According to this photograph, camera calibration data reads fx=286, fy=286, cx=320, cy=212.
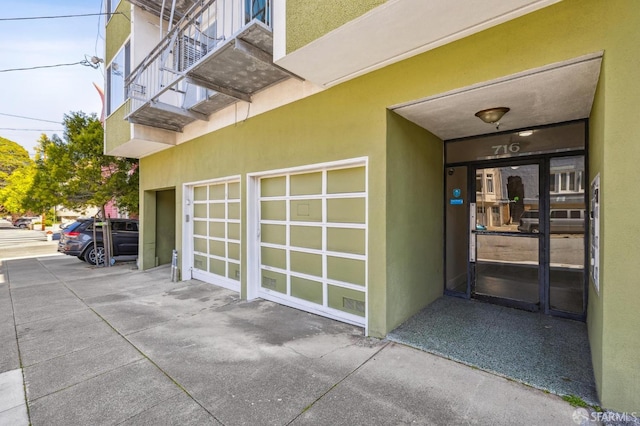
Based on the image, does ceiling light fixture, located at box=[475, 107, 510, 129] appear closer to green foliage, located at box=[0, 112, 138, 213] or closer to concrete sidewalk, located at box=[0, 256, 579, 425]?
concrete sidewalk, located at box=[0, 256, 579, 425]

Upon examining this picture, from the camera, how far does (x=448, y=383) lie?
2.72 m

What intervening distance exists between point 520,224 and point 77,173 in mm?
11454

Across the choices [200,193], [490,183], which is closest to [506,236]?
[490,183]

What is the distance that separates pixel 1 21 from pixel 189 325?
9306mm

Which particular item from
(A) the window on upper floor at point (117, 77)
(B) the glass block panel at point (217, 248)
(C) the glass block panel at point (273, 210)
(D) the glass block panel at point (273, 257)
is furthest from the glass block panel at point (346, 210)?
(A) the window on upper floor at point (117, 77)

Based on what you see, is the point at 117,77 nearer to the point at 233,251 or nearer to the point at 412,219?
the point at 233,251

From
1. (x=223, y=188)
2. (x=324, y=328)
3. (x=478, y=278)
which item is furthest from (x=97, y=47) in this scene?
(x=478, y=278)

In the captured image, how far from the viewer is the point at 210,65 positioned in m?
4.16

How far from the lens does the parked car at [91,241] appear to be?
973 cm

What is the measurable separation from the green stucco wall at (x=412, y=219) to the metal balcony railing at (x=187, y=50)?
8.09 ft

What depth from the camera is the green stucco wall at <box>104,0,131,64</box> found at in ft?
25.1

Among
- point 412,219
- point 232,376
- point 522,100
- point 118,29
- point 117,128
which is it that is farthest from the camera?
point 118,29

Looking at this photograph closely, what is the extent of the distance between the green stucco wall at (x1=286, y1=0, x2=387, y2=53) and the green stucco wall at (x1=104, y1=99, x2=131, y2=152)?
5.84 metres

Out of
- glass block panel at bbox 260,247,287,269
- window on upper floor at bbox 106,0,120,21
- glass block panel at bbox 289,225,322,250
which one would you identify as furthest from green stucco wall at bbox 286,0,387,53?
window on upper floor at bbox 106,0,120,21
